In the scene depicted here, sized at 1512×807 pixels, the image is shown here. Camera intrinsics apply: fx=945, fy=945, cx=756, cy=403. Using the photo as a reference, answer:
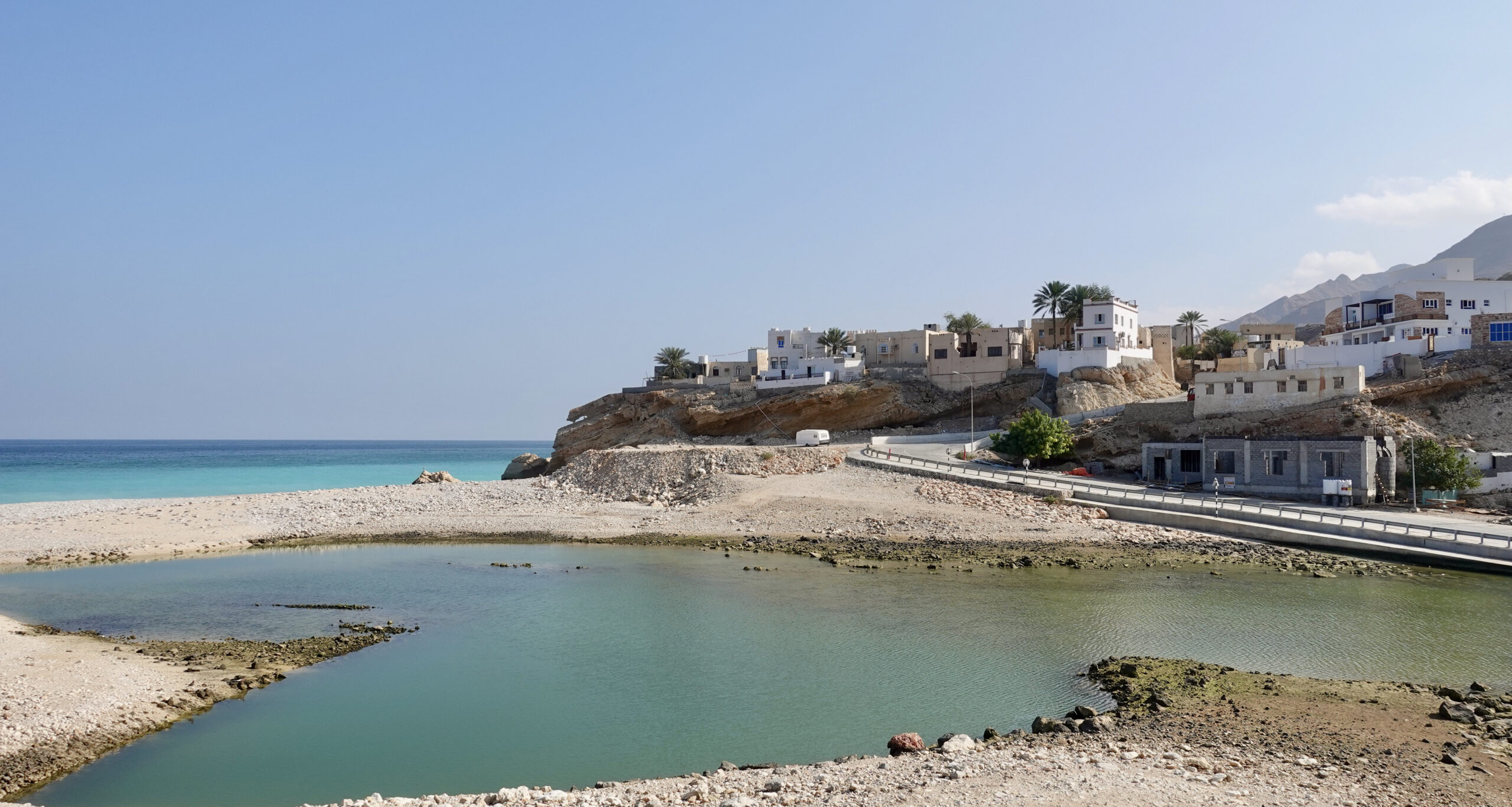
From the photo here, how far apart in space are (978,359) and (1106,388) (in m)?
11.4

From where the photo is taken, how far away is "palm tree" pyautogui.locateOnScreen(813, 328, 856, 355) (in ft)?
296

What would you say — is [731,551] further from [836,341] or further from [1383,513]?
[836,341]

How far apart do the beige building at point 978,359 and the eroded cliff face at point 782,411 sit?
1.16 metres

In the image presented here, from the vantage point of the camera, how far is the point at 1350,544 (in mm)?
36281

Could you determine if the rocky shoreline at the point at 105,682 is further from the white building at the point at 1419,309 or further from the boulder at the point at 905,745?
the white building at the point at 1419,309

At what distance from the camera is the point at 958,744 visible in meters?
15.6

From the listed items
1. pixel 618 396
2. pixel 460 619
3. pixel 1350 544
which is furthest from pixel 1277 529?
pixel 618 396

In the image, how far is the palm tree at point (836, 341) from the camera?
9025cm

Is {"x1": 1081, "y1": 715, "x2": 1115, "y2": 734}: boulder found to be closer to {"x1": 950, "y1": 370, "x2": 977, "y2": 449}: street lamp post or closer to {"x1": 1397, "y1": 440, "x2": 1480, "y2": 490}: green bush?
{"x1": 1397, "y1": 440, "x2": 1480, "y2": 490}: green bush

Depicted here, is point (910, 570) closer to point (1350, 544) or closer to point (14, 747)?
point (1350, 544)

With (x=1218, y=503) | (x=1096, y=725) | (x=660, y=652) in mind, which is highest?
(x=1218, y=503)

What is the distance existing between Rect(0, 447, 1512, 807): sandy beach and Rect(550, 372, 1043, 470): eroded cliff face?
15008 millimetres

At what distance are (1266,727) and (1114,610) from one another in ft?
37.7

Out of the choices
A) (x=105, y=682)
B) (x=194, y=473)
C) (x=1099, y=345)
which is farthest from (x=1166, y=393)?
(x=194, y=473)
